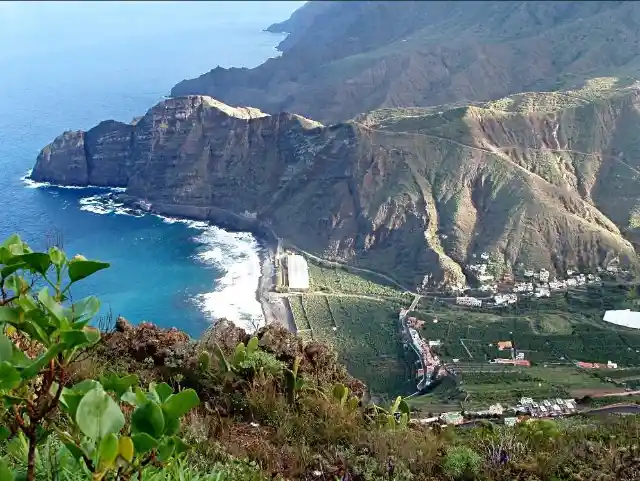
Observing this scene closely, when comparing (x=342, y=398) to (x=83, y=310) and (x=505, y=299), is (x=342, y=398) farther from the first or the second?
(x=505, y=299)

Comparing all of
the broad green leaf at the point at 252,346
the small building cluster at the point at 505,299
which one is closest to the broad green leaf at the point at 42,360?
the broad green leaf at the point at 252,346

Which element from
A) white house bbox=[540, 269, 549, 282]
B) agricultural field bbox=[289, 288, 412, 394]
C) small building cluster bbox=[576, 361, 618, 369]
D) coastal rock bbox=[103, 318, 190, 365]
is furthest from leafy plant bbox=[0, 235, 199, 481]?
white house bbox=[540, 269, 549, 282]

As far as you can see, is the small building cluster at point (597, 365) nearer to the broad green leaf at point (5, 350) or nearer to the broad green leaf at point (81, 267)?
the broad green leaf at point (81, 267)

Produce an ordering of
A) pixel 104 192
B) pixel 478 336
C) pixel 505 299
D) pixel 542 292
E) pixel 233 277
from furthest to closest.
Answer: pixel 104 192, pixel 233 277, pixel 542 292, pixel 505 299, pixel 478 336

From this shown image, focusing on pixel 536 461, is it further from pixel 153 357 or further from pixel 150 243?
pixel 150 243

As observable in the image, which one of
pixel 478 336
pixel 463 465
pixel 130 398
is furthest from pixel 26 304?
pixel 478 336

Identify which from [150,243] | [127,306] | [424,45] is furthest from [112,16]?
[127,306]

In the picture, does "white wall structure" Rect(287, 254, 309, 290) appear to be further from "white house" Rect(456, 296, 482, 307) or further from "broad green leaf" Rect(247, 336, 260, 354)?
"broad green leaf" Rect(247, 336, 260, 354)
